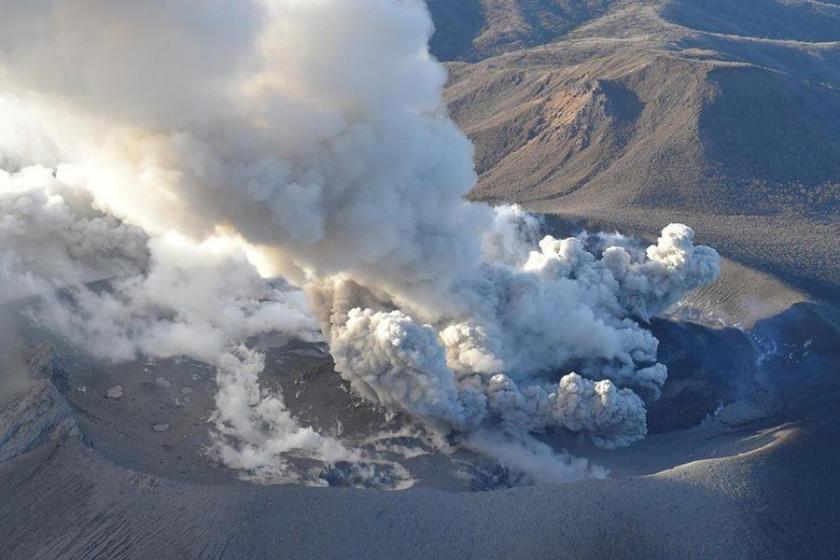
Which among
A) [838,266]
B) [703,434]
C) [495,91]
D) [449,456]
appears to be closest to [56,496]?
[449,456]

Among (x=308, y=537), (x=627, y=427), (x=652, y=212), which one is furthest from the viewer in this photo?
(x=652, y=212)

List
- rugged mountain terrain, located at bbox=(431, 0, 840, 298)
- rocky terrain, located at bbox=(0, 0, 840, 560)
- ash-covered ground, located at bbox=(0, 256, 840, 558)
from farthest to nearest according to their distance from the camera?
rugged mountain terrain, located at bbox=(431, 0, 840, 298), rocky terrain, located at bbox=(0, 0, 840, 560), ash-covered ground, located at bbox=(0, 256, 840, 558)

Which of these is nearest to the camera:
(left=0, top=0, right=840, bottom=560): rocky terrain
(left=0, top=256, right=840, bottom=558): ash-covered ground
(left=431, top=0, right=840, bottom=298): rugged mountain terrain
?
(left=0, top=256, right=840, bottom=558): ash-covered ground

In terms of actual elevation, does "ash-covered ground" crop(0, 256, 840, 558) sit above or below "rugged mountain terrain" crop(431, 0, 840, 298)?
below

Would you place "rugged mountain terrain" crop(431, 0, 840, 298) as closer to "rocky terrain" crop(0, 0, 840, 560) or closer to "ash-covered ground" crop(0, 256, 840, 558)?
"rocky terrain" crop(0, 0, 840, 560)

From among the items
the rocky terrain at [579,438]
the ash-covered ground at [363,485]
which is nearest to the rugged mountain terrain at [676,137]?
the rocky terrain at [579,438]

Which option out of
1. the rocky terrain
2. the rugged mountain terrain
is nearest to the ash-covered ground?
the rocky terrain

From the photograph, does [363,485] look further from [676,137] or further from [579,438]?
[676,137]

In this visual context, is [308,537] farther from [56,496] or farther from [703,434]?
[703,434]
